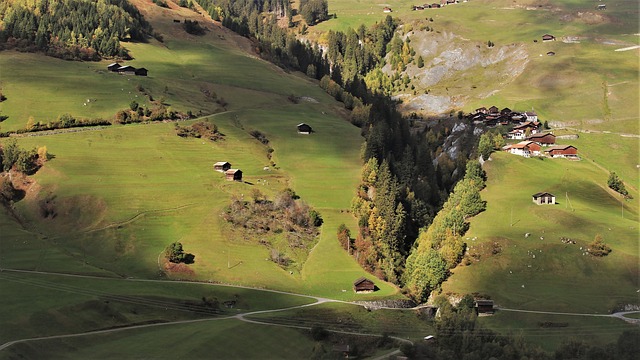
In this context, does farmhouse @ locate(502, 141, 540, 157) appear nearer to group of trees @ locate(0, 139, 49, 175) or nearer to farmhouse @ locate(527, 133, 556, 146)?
farmhouse @ locate(527, 133, 556, 146)

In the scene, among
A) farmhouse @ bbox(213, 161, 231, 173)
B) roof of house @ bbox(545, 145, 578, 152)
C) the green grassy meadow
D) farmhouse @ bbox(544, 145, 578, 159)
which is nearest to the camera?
the green grassy meadow

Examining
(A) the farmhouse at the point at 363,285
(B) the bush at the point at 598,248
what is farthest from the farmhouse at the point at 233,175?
(B) the bush at the point at 598,248

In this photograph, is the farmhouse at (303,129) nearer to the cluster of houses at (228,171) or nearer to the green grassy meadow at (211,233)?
the green grassy meadow at (211,233)

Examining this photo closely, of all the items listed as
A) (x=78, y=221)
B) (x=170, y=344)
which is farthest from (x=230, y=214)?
(x=170, y=344)

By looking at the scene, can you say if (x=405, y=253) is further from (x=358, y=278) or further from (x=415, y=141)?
(x=415, y=141)

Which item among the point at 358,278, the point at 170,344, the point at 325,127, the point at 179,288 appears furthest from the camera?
the point at 325,127

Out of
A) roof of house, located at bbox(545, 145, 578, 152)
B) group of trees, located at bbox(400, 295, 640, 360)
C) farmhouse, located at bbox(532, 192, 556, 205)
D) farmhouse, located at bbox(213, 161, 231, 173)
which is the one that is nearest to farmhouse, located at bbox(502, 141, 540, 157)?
roof of house, located at bbox(545, 145, 578, 152)

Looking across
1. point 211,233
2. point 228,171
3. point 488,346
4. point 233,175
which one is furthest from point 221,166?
point 488,346
